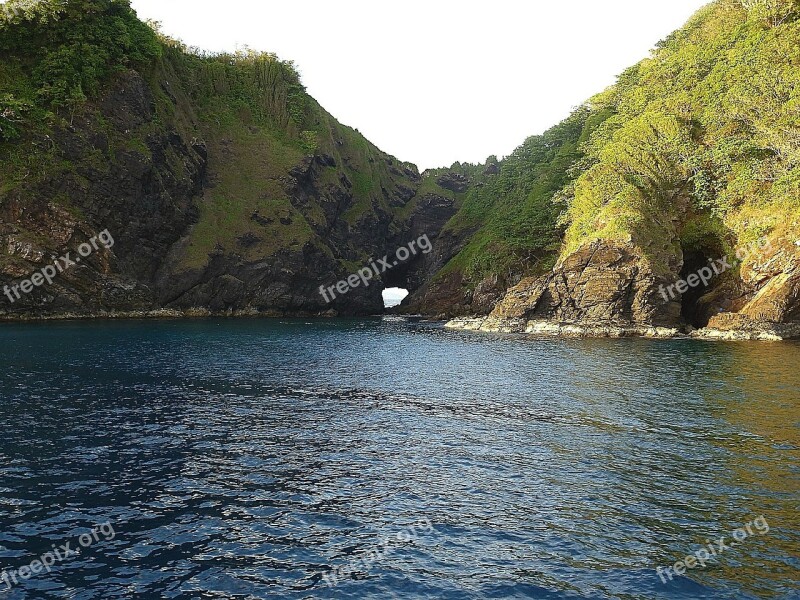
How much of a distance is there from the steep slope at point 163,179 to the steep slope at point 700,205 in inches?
2690

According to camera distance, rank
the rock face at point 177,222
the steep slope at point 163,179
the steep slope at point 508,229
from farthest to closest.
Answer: the steep slope at point 508,229 → the steep slope at point 163,179 → the rock face at point 177,222

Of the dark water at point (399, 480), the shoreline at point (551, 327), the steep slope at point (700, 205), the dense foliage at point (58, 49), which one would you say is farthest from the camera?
the dense foliage at point (58, 49)

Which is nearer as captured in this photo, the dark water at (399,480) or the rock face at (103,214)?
the dark water at (399,480)

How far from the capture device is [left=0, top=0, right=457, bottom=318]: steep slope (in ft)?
309

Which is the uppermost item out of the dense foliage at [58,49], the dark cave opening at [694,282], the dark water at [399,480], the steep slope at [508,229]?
the dense foliage at [58,49]

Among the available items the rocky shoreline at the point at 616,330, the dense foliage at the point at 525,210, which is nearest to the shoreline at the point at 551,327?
the rocky shoreline at the point at 616,330

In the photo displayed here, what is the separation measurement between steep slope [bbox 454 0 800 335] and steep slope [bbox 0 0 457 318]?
68.3m

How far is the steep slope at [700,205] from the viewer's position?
73.7m

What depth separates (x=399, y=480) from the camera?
907 inches

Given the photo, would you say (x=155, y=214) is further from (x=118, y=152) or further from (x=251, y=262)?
(x=251, y=262)

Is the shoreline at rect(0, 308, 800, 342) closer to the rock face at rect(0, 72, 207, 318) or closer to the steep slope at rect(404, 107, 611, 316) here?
the rock face at rect(0, 72, 207, 318)

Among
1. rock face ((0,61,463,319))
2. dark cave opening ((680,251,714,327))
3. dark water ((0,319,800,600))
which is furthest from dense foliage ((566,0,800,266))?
rock face ((0,61,463,319))

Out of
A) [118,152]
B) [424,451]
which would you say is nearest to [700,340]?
[424,451]

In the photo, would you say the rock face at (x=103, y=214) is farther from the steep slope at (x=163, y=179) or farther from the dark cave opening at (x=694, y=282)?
the dark cave opening at (x=694, y=282)
